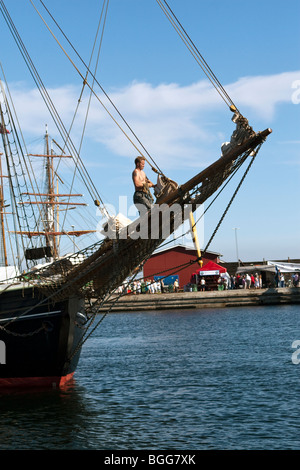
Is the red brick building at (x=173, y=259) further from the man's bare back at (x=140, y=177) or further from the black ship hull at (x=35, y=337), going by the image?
the man's bare back at (x=140, y=177)

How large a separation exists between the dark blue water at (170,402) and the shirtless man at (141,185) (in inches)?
197

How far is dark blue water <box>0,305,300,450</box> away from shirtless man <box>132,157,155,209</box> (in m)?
5.02

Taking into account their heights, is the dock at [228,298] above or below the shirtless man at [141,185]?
below

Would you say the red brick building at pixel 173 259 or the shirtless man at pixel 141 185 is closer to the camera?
the shirtless man at pixel 141 185

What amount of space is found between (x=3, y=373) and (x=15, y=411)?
2265mm

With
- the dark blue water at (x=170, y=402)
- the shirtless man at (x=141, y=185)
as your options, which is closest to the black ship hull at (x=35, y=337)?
the dark blue water at (x=170, y=402)

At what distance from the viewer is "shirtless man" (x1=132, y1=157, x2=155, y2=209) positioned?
14391mm

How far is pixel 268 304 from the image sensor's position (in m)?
52.0

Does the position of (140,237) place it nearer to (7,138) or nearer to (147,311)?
(7,138)

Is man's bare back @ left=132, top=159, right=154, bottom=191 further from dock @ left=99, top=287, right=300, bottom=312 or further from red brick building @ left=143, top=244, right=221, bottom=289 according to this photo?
red brick building @ left=143, top=244, right=221, bottom=289

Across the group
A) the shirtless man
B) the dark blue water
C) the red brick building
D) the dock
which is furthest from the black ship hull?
the red brick building

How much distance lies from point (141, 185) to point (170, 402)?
222 inches

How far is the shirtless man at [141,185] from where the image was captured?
1439 centimetres
